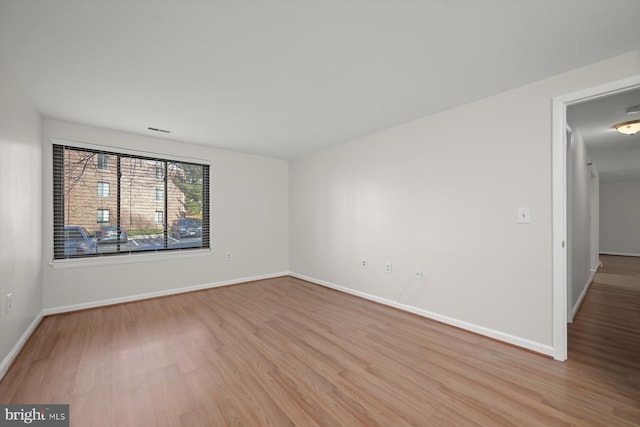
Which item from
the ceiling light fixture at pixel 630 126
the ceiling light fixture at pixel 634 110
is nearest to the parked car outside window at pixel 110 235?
the ceiling light fixture at pixel 634 110

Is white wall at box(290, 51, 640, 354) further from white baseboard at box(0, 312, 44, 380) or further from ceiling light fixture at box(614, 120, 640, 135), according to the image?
white baseboard at box(0, 312, 44, 380)

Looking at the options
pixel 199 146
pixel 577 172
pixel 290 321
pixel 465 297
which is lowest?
pixel 290 321

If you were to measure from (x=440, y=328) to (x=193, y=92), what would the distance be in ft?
11.6

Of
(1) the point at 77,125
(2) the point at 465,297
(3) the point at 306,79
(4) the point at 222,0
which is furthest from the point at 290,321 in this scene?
(1) the point at 77,125

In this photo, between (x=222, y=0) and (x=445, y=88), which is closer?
(x=222, y=0)

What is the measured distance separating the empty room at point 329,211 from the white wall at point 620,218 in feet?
18.2

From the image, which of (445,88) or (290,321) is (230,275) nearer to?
(290,321)

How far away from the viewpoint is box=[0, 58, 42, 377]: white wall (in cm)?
199

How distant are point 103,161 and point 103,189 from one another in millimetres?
392

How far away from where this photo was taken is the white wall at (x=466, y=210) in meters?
2.26

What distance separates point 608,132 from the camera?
11.8 ft

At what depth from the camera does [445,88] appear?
2428mm

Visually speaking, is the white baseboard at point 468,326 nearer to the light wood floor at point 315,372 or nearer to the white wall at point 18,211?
the light wood floor at point 315,372

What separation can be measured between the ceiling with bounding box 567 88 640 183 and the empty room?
5cm
